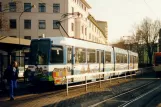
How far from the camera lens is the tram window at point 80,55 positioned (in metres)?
20.0

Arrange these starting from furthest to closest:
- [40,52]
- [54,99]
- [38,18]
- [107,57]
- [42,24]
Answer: [42,24] < [38,18] < [107,57] < [40,52] < [54,99]

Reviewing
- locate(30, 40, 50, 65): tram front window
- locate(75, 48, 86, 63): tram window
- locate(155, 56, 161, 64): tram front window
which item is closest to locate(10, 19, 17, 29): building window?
locate(155, 56, 161, 64): tram front window

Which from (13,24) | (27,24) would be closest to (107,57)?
(27,24)

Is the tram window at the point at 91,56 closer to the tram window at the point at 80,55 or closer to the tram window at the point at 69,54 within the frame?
the tram window at the point at 80,55

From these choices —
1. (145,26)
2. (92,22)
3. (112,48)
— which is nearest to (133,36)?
(145,26)

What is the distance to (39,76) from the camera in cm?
1756

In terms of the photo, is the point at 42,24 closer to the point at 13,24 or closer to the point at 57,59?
the point at 13,24

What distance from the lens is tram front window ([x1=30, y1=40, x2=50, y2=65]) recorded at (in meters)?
17.8

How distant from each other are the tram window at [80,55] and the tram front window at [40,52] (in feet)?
9.09

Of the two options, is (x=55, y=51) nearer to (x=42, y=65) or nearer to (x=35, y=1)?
(x=42, y=65)

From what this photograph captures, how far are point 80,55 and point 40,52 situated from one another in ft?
11.8

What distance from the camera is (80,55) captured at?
67.6 ft

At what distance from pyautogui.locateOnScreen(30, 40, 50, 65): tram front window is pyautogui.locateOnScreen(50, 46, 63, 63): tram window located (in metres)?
0.32

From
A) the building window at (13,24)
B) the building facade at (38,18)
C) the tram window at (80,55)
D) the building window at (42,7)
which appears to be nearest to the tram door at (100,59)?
the tram window at (80,55)
